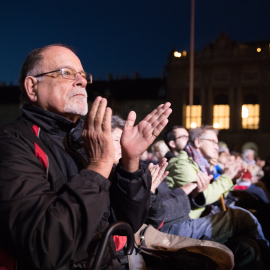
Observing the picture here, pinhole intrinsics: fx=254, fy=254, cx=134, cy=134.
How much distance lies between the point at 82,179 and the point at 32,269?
0.47 meters

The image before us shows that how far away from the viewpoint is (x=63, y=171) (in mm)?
1432

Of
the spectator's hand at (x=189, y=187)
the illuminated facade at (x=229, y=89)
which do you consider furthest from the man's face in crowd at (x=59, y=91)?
the illuminated facade at (x=229, y=89)

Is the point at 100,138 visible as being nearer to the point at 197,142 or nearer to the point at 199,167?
the point at 199,167

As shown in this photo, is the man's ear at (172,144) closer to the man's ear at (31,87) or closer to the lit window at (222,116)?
the man's ear at (31,87)

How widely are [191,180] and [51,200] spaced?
2.53m

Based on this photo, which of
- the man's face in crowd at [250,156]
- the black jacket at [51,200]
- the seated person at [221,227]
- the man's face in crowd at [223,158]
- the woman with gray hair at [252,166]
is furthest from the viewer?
the man's face in crowd at [250,156]

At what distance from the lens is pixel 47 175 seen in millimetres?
1311

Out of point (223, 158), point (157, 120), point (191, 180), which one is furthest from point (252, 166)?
point (157, 120)

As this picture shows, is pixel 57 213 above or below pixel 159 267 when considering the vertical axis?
above

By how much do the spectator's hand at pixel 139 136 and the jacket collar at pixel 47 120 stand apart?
1.24 ft

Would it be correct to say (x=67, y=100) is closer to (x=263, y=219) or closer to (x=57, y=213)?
(x=57, y=213)

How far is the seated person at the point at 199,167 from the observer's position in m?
3.39

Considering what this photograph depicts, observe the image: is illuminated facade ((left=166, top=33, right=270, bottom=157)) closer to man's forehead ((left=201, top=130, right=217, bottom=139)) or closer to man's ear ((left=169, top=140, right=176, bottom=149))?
man's ear ((left=169, top=140, right=176, bottom=149))

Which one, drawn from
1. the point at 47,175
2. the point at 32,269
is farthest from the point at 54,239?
the point at 47,175
